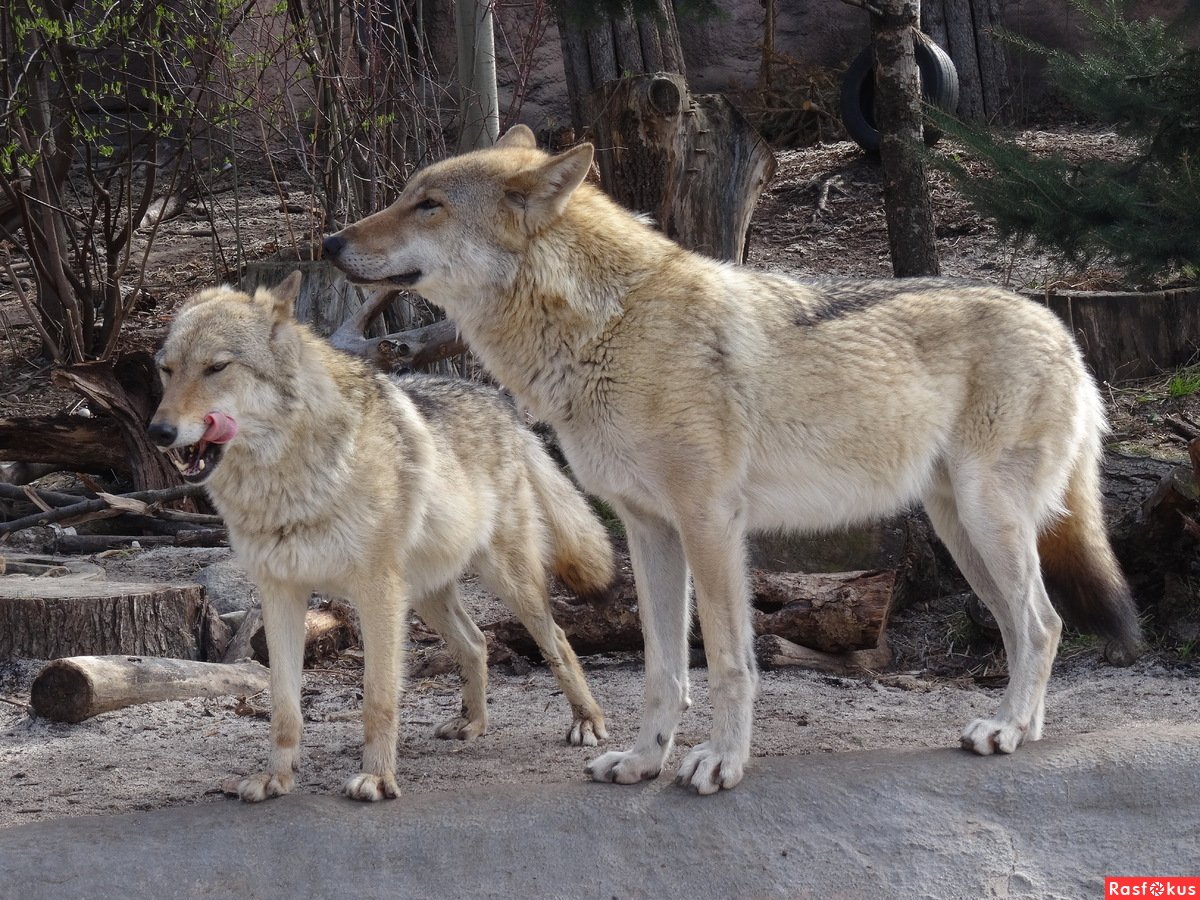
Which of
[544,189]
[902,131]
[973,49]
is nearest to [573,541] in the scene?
[544,189]

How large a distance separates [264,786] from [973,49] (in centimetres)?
1095

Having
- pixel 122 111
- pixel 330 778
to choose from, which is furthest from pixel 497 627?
pixel 122 111

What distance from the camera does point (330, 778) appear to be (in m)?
4.21

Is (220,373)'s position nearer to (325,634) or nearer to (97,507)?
(325,634)

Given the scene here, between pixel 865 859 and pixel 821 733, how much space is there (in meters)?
1.16

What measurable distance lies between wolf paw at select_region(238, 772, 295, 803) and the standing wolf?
98cm

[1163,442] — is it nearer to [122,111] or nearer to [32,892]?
[32,892]

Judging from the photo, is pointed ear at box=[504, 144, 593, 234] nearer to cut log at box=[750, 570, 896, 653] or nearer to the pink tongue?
the pink tongue

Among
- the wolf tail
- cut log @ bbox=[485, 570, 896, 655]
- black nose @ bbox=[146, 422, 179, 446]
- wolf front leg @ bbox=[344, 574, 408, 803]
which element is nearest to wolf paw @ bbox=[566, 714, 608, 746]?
the wolf tail

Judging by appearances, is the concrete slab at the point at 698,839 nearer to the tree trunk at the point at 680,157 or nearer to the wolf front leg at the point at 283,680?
the wolf front leg at the point at 283,680

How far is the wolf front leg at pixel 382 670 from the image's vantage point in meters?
3.84

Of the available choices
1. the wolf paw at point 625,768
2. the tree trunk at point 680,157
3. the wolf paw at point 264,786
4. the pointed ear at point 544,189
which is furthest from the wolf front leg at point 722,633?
the tree trunk at point 680,157

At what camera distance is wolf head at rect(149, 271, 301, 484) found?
388 cm

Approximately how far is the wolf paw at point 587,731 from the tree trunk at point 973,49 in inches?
372
